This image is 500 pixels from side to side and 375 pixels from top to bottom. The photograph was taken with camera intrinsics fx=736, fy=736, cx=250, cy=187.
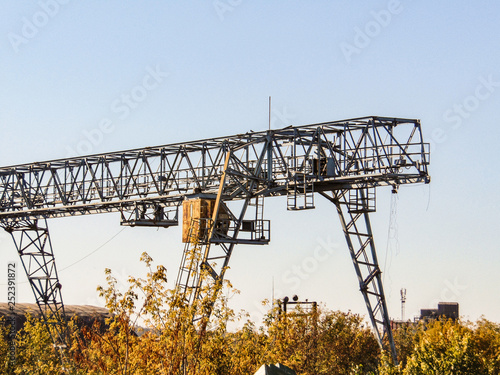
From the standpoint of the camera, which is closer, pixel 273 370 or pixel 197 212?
pixel 273 370

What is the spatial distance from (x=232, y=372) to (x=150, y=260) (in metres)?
5.13

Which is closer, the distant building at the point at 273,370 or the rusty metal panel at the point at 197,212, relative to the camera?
the distant building at the point at 273,370

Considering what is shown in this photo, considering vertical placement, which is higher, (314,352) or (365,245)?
(365,245)

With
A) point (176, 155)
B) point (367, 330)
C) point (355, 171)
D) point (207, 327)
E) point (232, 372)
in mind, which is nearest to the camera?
point (207, 327)

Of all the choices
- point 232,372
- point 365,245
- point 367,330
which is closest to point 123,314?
point 232,372

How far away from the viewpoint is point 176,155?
1490 inches

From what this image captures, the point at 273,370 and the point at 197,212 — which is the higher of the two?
the point at 197,212

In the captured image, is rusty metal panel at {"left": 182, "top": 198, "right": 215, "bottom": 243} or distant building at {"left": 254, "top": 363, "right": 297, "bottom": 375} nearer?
distant building at {"left": 254, "top": 363, "right": 297, "bottom": 375}

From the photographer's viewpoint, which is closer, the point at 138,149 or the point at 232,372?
the point at 232,372

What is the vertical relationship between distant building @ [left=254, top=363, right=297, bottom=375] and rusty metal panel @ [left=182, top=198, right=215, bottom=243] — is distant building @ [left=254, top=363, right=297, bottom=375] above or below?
below

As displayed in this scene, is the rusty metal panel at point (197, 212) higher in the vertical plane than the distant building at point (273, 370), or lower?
higher

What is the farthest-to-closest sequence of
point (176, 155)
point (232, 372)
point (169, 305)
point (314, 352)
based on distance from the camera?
point (314, 352), point (176, 155), point (232, 372), point (169, 305)

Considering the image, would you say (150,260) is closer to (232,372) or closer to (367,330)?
(232,372)

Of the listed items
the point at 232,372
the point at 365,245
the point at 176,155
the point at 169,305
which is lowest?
the point at 232,372
